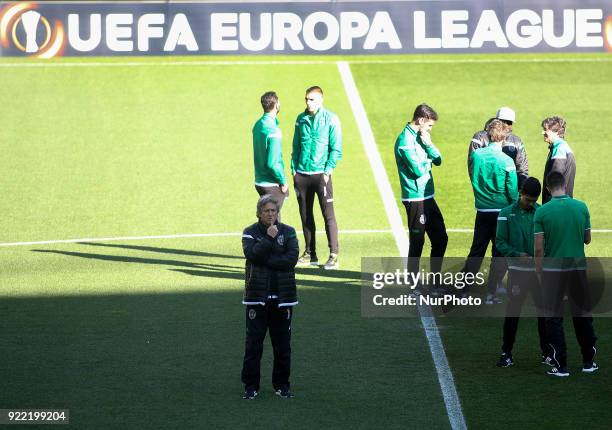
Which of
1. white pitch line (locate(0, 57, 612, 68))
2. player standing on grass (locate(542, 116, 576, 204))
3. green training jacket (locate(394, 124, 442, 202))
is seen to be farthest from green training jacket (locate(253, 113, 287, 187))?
white pitch line (locate(0, 57, 612, 68))

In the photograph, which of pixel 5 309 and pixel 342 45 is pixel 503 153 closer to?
pixel 5 309

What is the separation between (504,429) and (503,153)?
4.23 metres

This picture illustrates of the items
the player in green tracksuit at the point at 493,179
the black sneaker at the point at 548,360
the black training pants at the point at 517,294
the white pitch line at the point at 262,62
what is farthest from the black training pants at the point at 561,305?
the white pitch line at the point at 262,62

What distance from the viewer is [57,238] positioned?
1845cm

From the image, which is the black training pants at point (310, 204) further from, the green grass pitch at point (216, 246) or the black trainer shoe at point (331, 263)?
the green grass pitch at point (216, 246)

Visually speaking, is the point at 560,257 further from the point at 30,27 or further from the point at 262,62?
the point at 262,62

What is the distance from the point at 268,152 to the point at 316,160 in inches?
32.1

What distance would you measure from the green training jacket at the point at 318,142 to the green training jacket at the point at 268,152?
1.58 feet

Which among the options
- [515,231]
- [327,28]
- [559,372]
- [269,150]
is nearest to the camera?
[559,372]

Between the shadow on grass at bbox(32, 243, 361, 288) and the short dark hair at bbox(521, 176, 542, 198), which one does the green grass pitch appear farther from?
the short dark hair at bbox(521, 176, 542, 198)

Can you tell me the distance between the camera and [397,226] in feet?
61.6

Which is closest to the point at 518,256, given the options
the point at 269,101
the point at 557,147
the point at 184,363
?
the point at 557,147

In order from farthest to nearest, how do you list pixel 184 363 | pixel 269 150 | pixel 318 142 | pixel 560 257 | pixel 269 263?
pixel 318 142, pixel 269 150, pixel 184 363, pixel 560 257, pixel 269 263

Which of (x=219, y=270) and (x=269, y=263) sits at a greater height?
(x=269, y=263)
